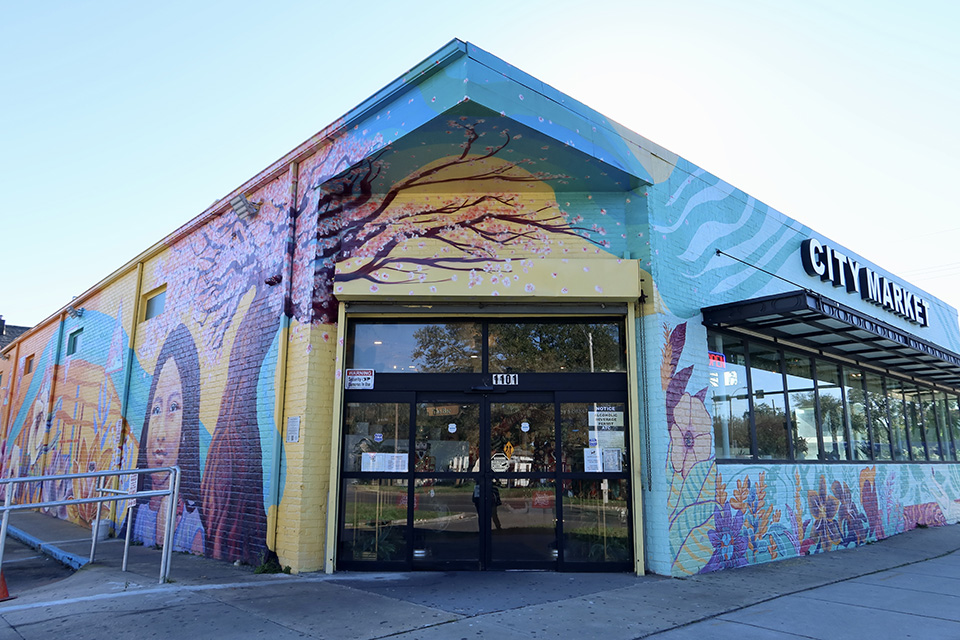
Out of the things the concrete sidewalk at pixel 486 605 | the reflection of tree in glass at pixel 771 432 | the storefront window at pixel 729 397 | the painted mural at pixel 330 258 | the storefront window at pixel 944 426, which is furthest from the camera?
the storefront window at pixel 944 426

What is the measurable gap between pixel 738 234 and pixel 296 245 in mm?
7042

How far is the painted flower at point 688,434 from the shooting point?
8.32 metres

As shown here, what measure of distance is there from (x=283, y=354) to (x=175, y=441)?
11.9 feet

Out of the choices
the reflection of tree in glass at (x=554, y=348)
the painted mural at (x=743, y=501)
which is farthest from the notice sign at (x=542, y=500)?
the reflection of tree in glass at (x=554, y=348)

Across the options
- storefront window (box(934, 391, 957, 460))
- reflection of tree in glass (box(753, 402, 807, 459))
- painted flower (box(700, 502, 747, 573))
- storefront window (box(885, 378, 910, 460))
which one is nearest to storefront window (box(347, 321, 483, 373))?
painted flower (box(700, 502, 747, 573))

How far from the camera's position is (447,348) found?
868 centimetres

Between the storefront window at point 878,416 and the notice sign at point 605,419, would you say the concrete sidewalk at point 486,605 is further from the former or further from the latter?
the storefront window at point 878,416

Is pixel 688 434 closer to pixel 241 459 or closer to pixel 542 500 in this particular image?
pixel 542 500

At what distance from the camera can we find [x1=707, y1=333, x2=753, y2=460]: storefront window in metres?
9.20

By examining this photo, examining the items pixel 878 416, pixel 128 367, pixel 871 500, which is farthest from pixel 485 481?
pixel 878 416

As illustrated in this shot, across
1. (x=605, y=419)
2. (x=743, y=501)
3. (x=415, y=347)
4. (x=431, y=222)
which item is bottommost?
(x=743, y=501)

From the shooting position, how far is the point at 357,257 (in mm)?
8758

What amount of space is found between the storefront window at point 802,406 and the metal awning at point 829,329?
1.21 ft

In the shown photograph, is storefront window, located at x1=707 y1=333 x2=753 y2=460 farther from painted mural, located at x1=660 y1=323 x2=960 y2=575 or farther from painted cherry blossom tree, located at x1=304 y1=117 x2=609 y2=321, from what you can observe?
painted cherry blossom tree, located at x1=304 y1=117 x2=609 y2=321
